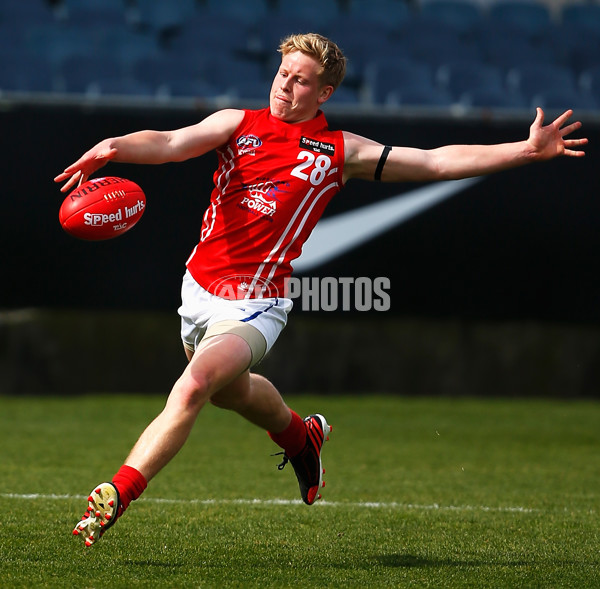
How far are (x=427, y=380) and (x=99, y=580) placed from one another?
24.2 ft

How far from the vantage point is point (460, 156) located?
506cm

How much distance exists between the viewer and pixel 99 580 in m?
Result: 4.18

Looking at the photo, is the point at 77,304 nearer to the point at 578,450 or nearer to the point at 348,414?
the point at 348,414

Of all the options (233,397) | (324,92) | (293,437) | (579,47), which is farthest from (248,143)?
(579,47)

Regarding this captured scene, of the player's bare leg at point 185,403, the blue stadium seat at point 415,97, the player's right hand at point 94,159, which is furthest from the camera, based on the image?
the blue stadium seat at point 415,97

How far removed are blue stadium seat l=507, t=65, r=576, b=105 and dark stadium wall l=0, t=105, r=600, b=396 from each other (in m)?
2.83

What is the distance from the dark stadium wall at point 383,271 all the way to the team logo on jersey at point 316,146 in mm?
5114

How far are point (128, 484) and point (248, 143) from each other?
5.92 feet

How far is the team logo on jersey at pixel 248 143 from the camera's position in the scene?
5.05 meters

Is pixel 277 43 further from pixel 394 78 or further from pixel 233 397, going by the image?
pixel 233 397

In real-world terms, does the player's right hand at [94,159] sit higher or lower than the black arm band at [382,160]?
higher

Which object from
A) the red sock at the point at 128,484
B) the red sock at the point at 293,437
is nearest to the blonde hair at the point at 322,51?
the red sock at the point at 293,437

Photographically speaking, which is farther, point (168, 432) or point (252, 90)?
point (252, 90)

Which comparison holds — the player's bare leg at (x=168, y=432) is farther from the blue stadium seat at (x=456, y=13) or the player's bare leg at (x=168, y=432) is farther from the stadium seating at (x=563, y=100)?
the blue stadium seat at (x=456, y=13)
